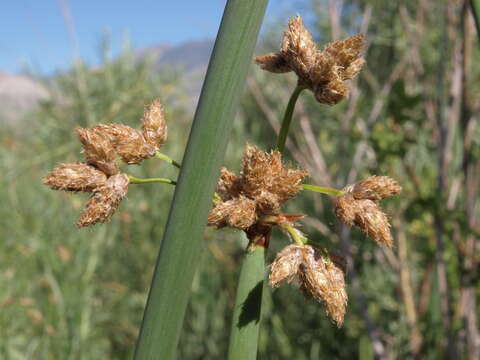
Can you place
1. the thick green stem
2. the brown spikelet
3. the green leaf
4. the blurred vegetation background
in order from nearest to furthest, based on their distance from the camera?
the green leaf, the thick green stem, the brown spikelet, the blurred vegetation background

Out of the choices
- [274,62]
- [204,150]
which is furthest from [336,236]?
[204,150]

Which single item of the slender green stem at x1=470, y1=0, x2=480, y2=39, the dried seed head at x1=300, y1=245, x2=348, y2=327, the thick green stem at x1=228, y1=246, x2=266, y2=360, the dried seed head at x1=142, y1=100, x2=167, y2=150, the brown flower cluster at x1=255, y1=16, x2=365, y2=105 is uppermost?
the slender green stem at x1=470, y1=0, x2=480, y2=39

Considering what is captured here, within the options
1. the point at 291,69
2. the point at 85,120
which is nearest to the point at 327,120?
the point at 85,120

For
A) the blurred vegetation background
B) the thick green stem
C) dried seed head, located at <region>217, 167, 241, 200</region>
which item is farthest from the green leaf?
the blurred vegetation background

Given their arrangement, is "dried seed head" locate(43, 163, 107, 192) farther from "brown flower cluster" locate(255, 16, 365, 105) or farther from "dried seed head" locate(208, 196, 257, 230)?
"brown flower cluster" locate(255, 16, 365, 105)

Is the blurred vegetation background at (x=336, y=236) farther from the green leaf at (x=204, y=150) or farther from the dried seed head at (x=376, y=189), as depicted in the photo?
the green leaf at (x=204, y=150)

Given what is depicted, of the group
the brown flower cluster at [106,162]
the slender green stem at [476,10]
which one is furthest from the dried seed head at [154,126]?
the slender green stem at [476,10]

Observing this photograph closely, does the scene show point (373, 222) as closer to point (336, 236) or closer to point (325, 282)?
point (325, 282)
